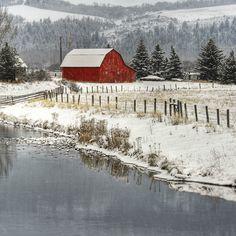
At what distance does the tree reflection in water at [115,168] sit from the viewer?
83.7 ft

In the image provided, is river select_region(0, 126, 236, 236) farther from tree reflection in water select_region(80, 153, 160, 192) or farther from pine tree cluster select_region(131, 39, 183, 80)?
pine tree cluster select_region(131, 39, 183, 80)

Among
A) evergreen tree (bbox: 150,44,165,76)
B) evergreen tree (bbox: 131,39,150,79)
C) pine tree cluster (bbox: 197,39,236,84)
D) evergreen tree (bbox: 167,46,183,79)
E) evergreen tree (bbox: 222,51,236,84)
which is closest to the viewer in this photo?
evergreen tree (bbox: 222,51,236,84)

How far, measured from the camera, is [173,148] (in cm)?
2842

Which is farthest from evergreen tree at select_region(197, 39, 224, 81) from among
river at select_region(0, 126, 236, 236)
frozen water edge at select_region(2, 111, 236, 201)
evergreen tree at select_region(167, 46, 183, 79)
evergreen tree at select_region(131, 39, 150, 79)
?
river at select_region(0, 126, 236, 236)

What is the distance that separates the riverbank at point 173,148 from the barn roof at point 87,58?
A: 59.9 m

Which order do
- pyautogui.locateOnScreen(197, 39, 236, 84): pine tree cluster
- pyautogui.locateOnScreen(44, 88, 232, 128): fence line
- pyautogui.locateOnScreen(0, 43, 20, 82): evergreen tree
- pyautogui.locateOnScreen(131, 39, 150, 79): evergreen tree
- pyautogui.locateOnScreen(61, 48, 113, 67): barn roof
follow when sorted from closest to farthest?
pyautogui.locateOnScreen(44, 88, 232, 128): fence line → pyautogui.locateOnScreen(0, 43, 20, 82): evergreen tree → pyautogui.locateOnScreen(197, 39, 236, 84): pine tree cluster → pyautogui.locateOnScreen(61, 48, 113, 67): barn roof → pyautogui.locateOnScreen(131, 39, 150, 79): evergreen tree

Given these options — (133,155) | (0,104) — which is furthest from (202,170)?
(0,104)

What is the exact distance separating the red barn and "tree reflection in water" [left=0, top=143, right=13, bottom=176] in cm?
6360

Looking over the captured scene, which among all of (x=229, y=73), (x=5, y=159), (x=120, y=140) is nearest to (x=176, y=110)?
(x=120, y=140)

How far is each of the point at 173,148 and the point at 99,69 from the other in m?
71.7

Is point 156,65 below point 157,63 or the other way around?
below

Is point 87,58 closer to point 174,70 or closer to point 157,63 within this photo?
point 157,63

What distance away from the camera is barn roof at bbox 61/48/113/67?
101 m

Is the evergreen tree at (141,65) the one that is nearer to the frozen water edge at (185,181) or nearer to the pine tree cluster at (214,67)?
the pine tree cluster at (214,67)
